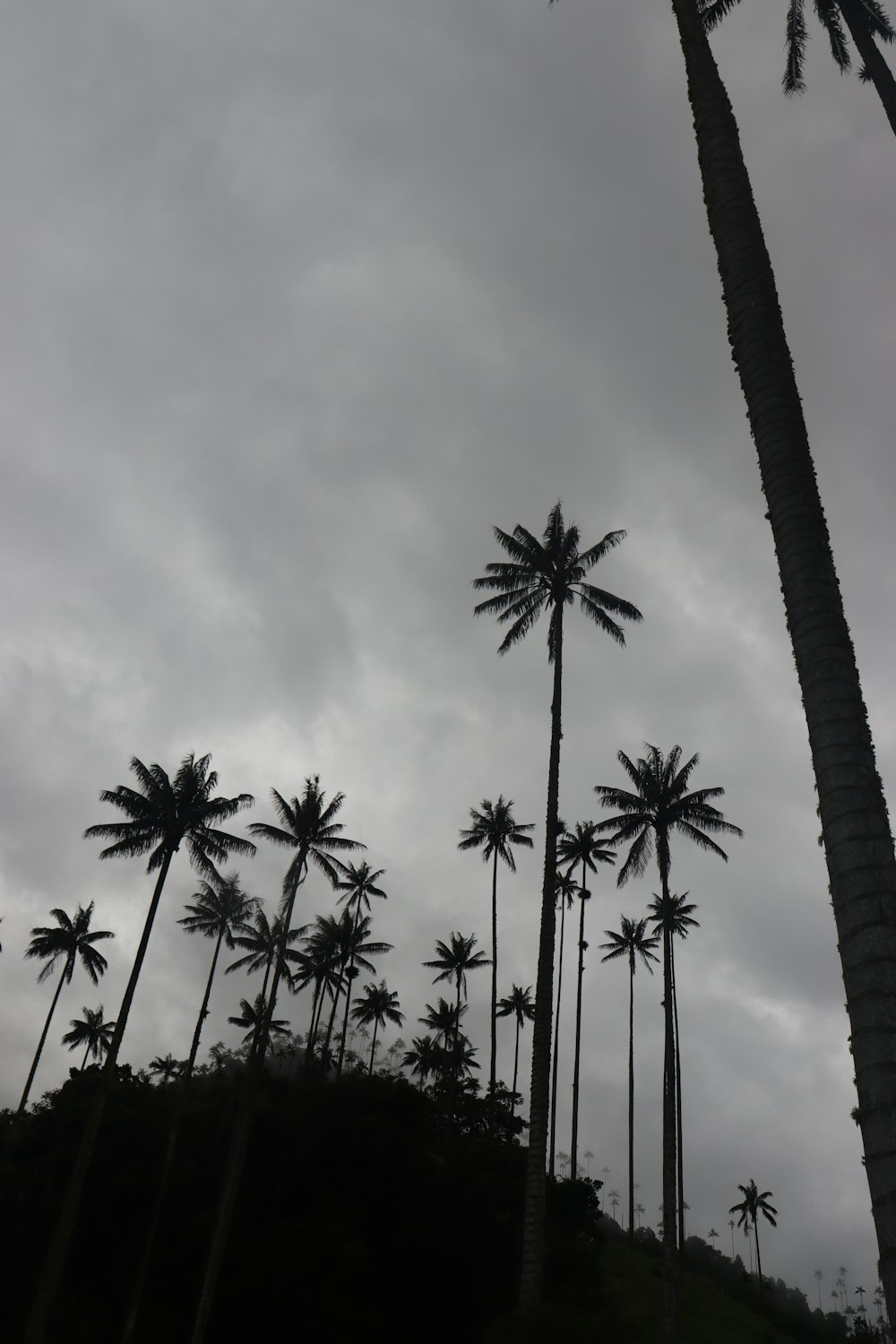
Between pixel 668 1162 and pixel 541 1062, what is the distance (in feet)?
32.7

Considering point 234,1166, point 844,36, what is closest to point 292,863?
point 234,1166

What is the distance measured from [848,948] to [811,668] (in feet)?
6.45

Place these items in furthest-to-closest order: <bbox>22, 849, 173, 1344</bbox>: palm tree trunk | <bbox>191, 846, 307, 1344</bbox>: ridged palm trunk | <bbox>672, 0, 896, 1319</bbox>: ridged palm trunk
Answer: <bbox>191, 846, 307, 1344</bbox>: ridged palm trunk → <bbox>22, 849, 173, 1344</bbox>: palm tree trunk → <bbox>672, 0, 896, 1319</bbox>: ridged palm trunk

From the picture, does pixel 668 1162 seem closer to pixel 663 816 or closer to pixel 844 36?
pixel 663 816

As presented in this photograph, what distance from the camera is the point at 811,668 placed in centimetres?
652

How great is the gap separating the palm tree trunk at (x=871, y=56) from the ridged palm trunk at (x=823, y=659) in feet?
23.3

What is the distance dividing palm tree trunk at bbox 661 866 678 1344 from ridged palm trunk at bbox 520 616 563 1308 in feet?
22.0

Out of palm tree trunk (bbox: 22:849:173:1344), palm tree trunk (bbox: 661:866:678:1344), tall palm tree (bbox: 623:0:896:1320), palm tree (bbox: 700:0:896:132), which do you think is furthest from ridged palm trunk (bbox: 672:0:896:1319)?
palm tree trunk (bbox: 22:849:173:1344)

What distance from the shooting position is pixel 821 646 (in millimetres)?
6594

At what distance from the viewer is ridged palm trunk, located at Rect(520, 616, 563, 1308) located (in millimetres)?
24250

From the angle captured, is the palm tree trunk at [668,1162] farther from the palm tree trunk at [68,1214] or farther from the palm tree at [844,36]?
the palm tree at [844,36]

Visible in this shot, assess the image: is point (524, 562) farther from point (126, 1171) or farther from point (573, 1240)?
point (126, 1171)

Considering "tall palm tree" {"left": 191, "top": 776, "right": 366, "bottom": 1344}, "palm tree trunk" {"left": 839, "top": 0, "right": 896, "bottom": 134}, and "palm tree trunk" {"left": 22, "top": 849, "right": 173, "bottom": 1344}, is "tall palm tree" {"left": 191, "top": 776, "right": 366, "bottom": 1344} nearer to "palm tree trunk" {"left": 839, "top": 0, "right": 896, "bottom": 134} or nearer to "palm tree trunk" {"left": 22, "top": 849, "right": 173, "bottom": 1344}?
"palm tree trunk" {"left": 22, "top": 849, "right": 173, "bottom": 1344}

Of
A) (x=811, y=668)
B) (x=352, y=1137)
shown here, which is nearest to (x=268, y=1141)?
(x=352, y=1137)
